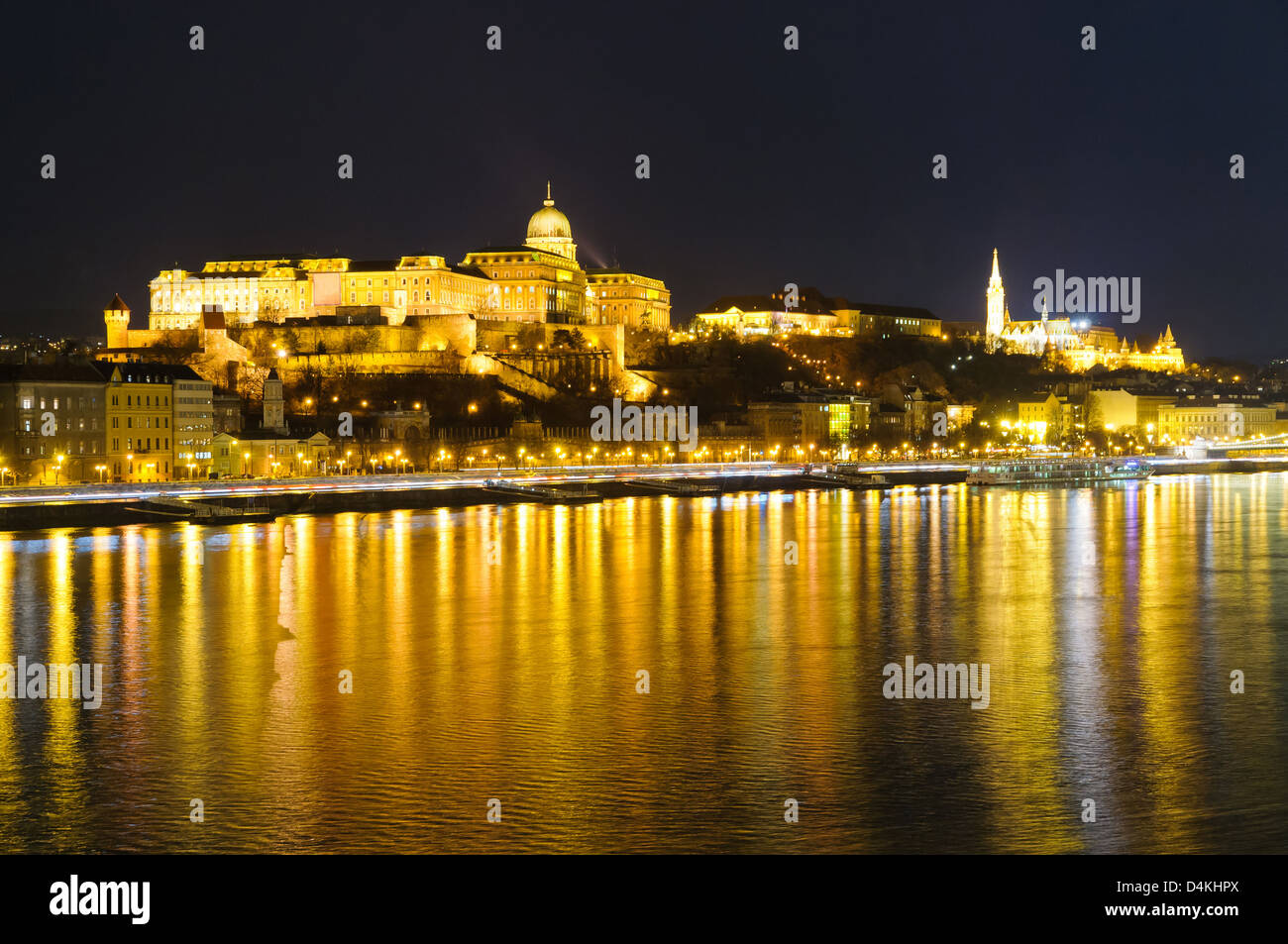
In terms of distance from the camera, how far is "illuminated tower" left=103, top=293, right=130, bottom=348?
5881cm

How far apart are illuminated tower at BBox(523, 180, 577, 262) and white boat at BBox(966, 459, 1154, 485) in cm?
2612

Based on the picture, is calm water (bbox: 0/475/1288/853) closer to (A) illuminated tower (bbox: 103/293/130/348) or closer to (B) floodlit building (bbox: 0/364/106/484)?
(B) floodlit building (bbox: 0/364/106/484)

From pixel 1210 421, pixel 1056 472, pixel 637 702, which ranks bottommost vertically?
pixel 637 702

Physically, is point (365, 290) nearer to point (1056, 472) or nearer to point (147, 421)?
point (147, 421)

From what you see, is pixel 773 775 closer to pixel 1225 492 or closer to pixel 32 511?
pixel 32 511

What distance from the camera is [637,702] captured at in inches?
534

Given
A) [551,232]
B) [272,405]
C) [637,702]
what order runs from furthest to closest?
[551,232]
[272,405]
[637,702]

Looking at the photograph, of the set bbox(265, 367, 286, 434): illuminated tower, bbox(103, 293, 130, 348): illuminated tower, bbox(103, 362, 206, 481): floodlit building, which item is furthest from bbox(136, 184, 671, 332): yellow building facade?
bbox(103, 362, 206, 481): floodlit building

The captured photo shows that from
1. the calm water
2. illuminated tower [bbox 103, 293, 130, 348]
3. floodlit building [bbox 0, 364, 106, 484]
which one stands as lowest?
the calm water

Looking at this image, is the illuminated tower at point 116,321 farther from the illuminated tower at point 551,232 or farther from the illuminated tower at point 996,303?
the illuminated tower at point 996,303

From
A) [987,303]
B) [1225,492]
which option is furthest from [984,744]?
[987,303]

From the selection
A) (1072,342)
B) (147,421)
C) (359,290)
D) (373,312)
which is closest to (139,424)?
(147,421)

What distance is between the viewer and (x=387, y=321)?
59.4 metres

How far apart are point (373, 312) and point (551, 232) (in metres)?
17.8
